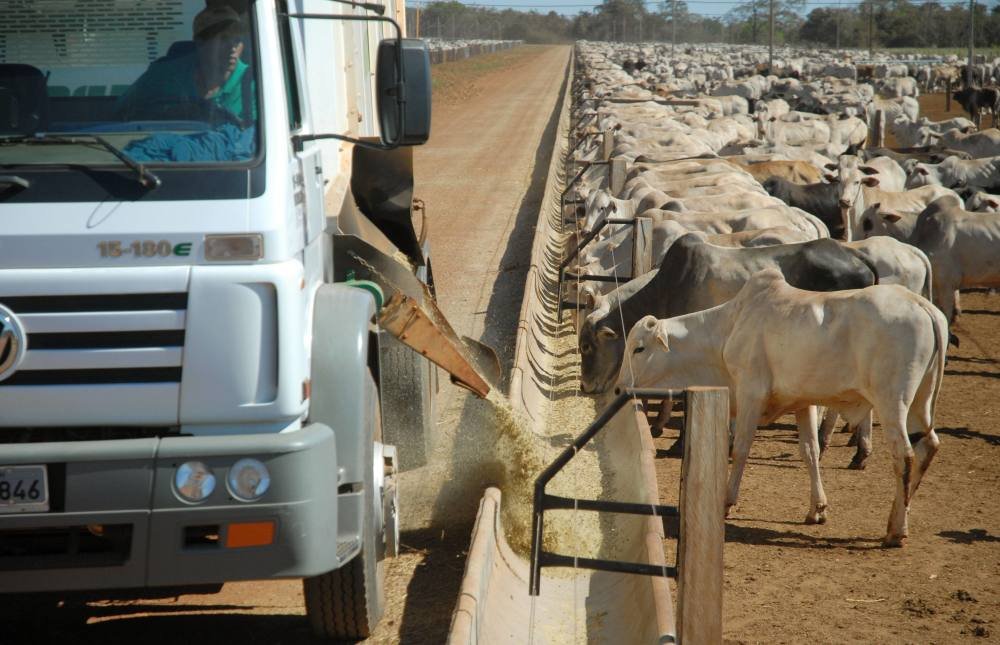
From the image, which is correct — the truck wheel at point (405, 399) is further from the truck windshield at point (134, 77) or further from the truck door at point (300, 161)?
the truck windshield at point (134, 77)

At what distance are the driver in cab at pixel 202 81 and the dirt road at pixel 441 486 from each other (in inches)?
100

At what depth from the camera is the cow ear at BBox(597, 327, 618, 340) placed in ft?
34.7

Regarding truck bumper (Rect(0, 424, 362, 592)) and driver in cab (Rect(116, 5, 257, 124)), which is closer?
truck bumper (Rect(0, 424, 362, 592))

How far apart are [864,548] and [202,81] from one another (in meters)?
5.03

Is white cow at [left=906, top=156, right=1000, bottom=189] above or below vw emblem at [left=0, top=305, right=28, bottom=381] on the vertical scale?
below

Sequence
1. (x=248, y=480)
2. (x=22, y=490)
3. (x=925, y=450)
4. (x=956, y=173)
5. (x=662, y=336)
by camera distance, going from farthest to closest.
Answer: (x=956, y=173)
(x=662, y=336)
(x=925, y=450)
(x=248, y=480)
(x=22, y=490)

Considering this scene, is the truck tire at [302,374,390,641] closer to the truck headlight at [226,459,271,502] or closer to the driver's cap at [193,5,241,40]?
the truck headlight at [226,459,271,502]

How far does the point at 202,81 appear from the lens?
15.1ft

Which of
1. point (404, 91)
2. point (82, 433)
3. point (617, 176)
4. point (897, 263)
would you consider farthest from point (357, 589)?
point (617, 176)

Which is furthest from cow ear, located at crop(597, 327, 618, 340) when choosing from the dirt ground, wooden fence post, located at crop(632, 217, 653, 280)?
wooden fence post, located at crop(632, 217, 653, 280)

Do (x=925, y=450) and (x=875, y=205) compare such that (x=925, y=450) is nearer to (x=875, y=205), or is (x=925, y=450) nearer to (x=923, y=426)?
(x=923, y=426)

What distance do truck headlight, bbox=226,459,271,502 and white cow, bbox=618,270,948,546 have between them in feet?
14.9

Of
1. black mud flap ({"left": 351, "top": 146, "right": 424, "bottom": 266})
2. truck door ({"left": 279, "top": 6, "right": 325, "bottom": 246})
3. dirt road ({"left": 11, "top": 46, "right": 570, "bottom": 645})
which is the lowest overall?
dirt road ({"left": 11, "top": 46, "right": 570, "bottom": 645})

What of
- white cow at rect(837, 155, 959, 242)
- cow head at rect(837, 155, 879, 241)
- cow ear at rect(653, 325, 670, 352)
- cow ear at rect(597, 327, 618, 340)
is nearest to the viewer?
cow ear at rect(653, 325, 670, 352)
